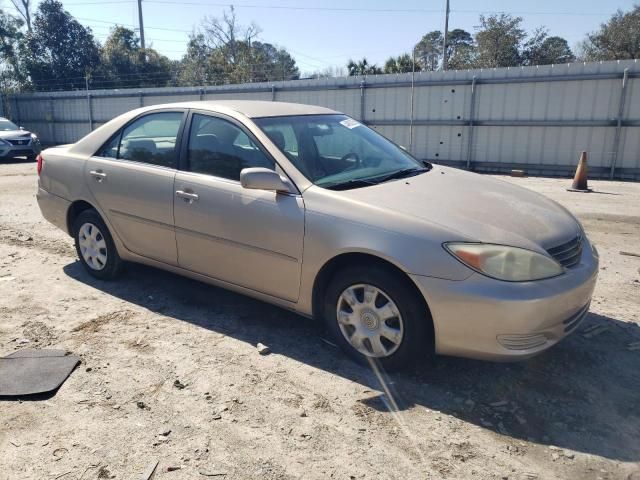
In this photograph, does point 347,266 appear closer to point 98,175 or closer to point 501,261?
point 501,261

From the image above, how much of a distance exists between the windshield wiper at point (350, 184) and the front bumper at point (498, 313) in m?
0.85

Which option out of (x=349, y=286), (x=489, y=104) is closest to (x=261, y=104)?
(x=349, y=286)

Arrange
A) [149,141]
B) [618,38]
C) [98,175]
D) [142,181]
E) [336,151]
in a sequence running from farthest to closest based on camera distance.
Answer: [618,38] < [98,175] < [149,141] < [142,181] < [336,151]

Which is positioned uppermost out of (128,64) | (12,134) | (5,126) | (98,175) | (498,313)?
(128,64)

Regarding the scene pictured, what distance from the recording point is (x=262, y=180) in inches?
134

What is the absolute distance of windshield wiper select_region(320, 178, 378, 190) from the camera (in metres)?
3.48

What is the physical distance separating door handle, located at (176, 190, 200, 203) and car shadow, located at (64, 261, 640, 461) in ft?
3.14

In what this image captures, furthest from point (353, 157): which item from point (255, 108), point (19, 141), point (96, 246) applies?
point (19, 141)

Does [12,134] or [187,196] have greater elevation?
[187,196]

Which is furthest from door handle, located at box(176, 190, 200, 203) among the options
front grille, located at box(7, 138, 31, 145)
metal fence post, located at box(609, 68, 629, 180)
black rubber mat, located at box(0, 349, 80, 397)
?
front grille, located at box(7, 138, 31, 145)

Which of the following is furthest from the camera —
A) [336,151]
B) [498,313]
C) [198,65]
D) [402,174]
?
[198,65]

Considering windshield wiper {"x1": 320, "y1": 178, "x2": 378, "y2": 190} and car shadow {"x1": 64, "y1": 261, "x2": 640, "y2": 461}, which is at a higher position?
windshield wiper {"x1": 320, "y1": 178, "x2": 378, "y2": 190}

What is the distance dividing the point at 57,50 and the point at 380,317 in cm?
3748

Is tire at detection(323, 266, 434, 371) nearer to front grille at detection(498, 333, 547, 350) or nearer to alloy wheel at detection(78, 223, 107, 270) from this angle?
front grille at detection(498, 333, 547, 350)
